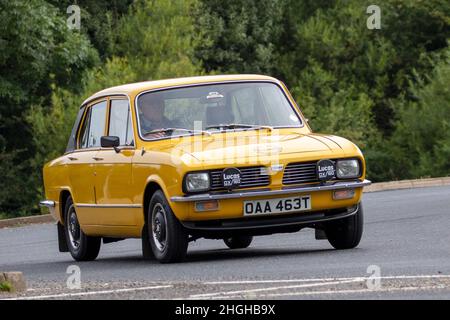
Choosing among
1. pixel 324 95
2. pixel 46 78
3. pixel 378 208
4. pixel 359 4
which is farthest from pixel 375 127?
pixel 378 208

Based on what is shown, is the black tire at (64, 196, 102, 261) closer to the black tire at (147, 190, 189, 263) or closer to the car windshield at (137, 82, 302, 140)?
the car windshield at (137, 82, 302, 140)

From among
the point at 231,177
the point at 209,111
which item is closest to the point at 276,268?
the point at 231,177

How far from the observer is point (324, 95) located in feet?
216

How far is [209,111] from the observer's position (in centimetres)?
1466

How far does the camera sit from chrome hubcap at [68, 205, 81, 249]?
16109 millimetres

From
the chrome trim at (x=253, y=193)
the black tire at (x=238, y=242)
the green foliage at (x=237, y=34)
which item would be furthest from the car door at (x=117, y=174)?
the green foliage at (x=237, y=34)

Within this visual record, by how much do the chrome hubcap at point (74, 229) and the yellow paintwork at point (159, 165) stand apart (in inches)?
11.0

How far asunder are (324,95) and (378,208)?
42.7 meters

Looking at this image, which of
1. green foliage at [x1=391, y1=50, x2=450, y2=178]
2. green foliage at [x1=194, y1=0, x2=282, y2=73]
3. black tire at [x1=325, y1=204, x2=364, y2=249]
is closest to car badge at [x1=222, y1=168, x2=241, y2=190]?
black tire at [x1=325, y1=204, x2=364, y2=249]

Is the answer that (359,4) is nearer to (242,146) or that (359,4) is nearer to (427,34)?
(427,34)

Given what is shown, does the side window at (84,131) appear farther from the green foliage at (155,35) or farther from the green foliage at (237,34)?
the green foliage at (237,34)

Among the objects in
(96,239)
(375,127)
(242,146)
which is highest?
(242,146)

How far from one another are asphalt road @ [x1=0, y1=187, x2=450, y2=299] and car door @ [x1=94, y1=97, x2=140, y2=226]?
A: 52 centimetres

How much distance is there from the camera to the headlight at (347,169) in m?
13.7
